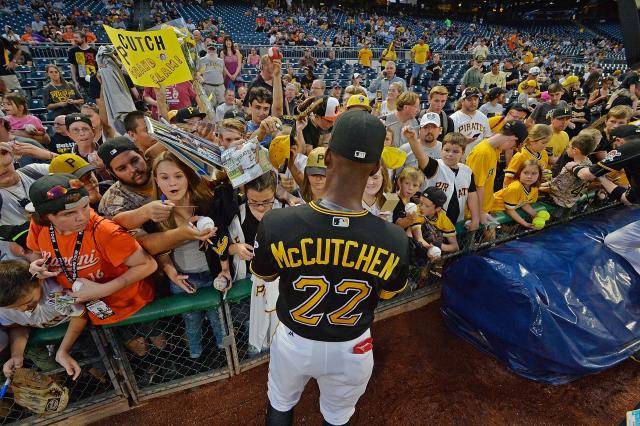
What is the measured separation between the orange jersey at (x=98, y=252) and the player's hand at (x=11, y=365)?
1.42 feet

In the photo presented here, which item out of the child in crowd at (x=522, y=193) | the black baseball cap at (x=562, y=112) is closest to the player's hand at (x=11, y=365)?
the child in crowd at (x=522, y=193)

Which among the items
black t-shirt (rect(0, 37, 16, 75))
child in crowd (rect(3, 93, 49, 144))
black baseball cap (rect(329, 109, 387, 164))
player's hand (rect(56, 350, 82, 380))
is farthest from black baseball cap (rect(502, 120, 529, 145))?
black t-shirt (rect(0, 37, 16, 75))

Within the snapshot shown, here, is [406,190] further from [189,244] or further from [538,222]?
[189,244]

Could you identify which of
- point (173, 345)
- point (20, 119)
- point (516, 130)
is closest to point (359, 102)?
point (516, 130)

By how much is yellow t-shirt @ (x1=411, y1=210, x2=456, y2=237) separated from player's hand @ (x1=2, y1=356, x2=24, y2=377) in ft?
9.74

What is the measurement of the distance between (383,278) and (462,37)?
39101 mm

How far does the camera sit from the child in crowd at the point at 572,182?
3.84m

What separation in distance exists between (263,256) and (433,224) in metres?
2.03

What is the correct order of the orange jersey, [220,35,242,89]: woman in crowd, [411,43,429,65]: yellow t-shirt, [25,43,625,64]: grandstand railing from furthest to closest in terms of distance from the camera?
[411,43,429,65]: yellow t-shirt < [25,43,625,64]: grandstand railing < [220,35,242,89]: woman in crowd < the orange jersey

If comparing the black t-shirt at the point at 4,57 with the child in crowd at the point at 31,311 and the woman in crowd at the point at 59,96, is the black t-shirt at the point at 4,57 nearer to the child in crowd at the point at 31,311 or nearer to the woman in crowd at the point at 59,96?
the woman in crowd at the point at 59,96

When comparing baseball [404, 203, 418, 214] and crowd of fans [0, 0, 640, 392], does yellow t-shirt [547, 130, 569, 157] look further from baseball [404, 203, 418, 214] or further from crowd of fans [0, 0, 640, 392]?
baseball [404, 203, 418, 214]

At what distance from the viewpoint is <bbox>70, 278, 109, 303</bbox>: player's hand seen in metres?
2.04

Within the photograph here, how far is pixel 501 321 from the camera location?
2928mm

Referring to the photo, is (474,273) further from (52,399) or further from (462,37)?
(462,37)
